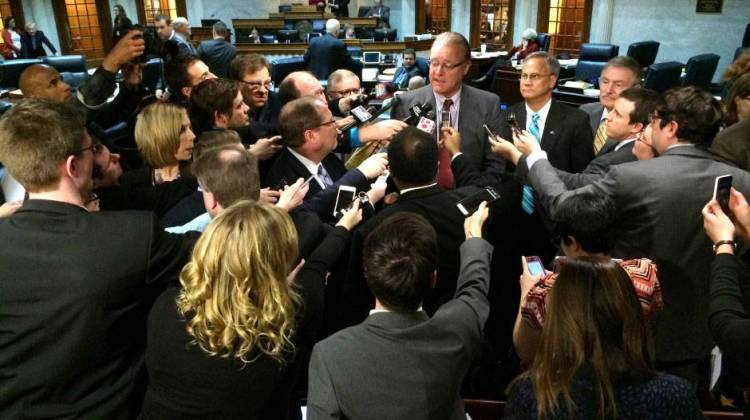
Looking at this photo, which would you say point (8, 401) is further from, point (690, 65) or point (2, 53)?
point (2, 53)

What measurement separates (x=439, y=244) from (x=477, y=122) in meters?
1.16

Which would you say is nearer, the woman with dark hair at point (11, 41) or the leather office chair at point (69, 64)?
the leather office chair at point (69, 64)

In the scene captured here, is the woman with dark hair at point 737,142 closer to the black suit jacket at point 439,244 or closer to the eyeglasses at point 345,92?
the black suit jacket at point 439,244

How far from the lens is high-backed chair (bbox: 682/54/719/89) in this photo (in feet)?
20.8

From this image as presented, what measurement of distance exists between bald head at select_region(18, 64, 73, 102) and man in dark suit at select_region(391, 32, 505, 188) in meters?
1.82

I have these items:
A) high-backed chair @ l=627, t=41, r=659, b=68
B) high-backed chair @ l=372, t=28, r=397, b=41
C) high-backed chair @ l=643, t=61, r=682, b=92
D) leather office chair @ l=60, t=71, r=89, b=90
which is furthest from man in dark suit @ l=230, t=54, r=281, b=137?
high-backed chair @ l=372, t=28, r=397, b=41

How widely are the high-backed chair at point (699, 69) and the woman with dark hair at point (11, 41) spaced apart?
1125cm

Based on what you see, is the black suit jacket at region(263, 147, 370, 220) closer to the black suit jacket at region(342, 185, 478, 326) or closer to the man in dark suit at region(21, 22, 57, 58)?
the black suit jacket at region(342, 185, 478, 326)

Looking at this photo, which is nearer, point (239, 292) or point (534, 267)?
point (239, 292)

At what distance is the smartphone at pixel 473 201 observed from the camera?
1828mm

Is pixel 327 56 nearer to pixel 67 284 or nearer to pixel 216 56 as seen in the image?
pixel 216 56

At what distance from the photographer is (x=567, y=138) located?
2.75 m

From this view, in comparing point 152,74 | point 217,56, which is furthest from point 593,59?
point 152,74

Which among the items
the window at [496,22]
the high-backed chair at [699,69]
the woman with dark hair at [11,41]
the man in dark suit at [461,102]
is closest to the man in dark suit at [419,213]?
the man in dark suit at [461,102]
